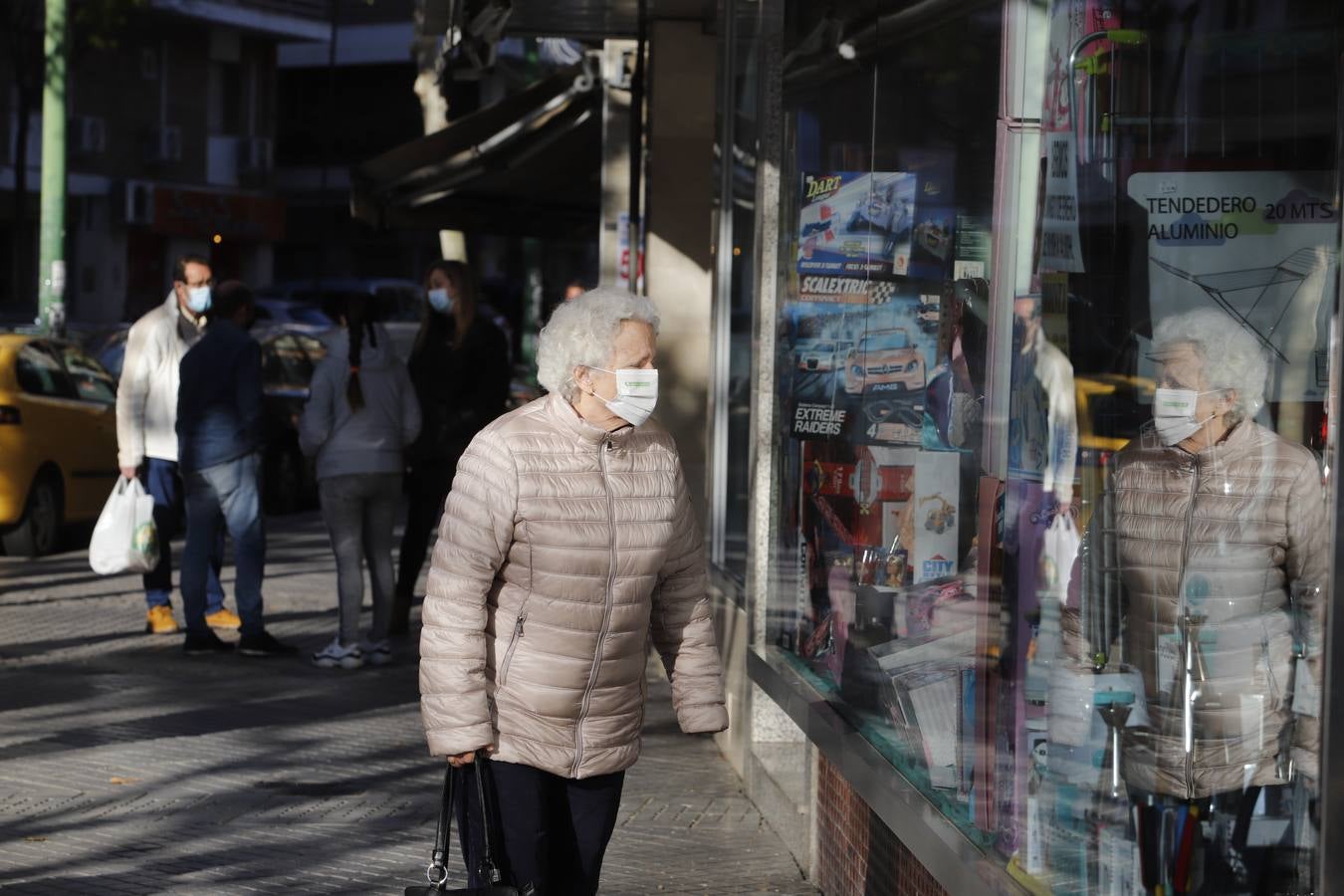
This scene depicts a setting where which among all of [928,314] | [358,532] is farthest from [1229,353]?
[358,532]

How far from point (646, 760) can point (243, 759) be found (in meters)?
1.59

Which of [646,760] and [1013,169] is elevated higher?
[1013,169]

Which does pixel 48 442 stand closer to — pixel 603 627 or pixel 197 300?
pixel 197 300

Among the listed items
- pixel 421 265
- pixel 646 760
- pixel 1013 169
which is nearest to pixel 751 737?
pixel 646 760

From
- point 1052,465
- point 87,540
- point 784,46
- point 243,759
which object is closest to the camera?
point 1052,465

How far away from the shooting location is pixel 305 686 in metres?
9.23

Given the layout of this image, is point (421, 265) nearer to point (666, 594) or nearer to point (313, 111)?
point (313, 111)

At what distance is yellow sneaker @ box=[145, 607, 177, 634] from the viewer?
10570mm

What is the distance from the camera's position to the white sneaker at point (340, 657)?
32.1 feet

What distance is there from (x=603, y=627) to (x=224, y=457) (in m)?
5.89

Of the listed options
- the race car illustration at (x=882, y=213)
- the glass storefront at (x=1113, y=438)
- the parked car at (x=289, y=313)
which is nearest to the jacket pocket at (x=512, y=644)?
the glass storefront at (x=1113, y=438)

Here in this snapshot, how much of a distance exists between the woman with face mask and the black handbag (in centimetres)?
612

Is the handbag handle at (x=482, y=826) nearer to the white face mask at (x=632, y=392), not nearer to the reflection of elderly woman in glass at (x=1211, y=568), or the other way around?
the white face mask at (x=632, y=392)

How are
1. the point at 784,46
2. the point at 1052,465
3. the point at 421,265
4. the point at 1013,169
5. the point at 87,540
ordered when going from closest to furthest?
1. the point at 1052,465
2. the point at 1013,169
3. the point at 784,46
4. the point at 87,540
5. the point at 421,265
